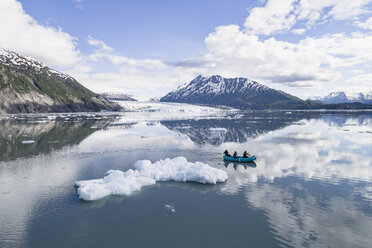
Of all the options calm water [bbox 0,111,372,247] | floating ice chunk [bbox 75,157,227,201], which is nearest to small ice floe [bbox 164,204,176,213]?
calm water [bbox 0,111,372,247]

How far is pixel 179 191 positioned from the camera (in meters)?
23.0

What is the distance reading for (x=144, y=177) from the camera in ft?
82.2

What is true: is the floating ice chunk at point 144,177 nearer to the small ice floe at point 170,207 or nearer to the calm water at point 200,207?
the calm water at point 200,207

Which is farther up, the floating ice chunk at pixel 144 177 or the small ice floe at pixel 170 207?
the floating ice chunk at pixel 144 177

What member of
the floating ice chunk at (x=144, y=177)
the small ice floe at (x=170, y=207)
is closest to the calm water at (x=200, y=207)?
the small ice floe at (x=170, y=207)

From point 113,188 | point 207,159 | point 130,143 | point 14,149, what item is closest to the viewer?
point 113,188

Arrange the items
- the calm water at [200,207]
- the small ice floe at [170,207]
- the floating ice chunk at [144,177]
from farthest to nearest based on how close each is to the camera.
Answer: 1. the floating ice chunk at [144,177]
2. the small ice floe at [170,207]
3. the calm water at [200,207]

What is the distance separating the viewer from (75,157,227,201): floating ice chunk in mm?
21766

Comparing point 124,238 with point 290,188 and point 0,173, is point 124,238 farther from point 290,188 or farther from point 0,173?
point 0,173

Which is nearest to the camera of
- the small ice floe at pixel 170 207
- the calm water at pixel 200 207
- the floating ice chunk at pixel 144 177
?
the calm water at pixel 200 207

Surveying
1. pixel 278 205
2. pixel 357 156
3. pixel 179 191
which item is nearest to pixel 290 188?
pixel 278 205

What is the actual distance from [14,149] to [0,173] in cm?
1591

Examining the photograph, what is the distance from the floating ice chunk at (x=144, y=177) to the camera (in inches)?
857

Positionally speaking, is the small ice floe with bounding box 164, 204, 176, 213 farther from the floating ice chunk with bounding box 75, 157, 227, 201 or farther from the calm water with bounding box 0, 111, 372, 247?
the floating ice chunk with bounding box 75, 157, 227, 201
